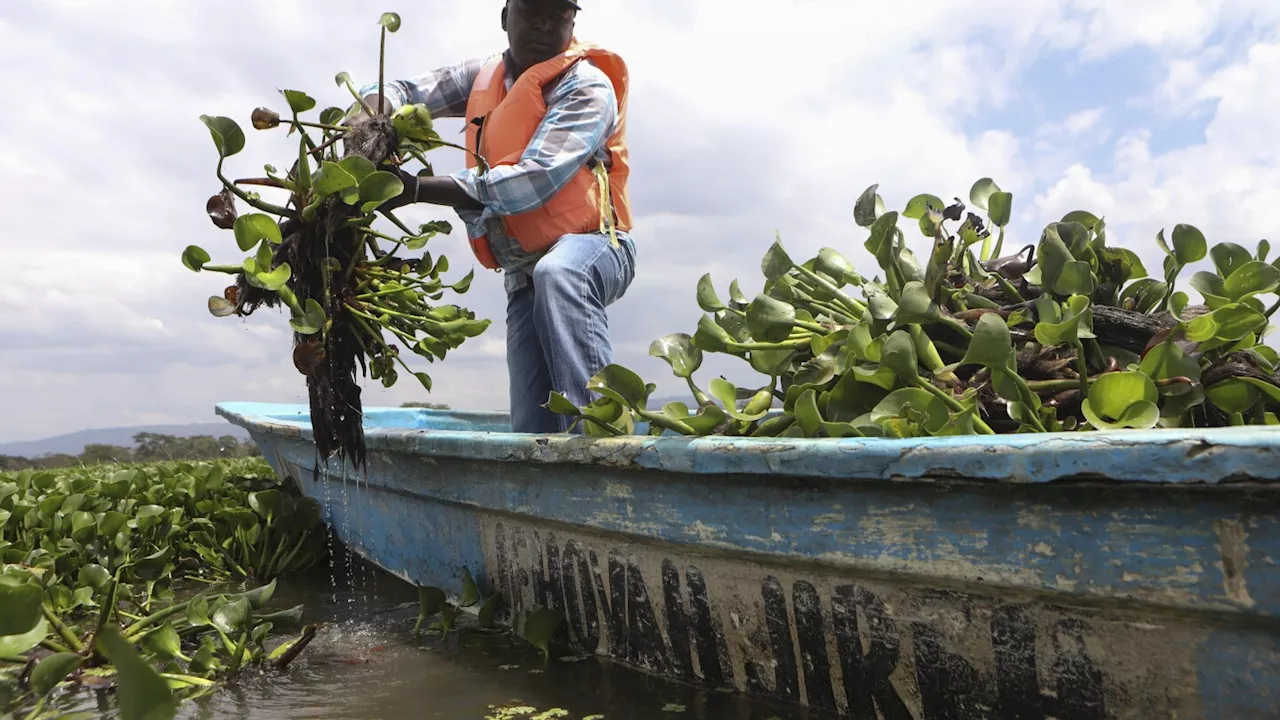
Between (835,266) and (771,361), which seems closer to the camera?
(771,361)

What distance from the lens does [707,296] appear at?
1758 mm

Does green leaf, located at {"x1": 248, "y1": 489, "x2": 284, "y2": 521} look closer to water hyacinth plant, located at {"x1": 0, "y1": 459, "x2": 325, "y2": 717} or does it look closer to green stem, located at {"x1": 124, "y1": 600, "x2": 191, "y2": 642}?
water hyacinth plant, located at {"x1": 0, "y1": 459, "x2": 325, "y2": 717}

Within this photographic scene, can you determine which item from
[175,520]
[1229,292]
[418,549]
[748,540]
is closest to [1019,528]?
[748,540]

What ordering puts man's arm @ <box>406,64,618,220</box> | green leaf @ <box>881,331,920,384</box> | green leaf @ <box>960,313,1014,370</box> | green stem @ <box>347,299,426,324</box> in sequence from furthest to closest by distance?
man's arm @ <box>406,64,618,220</box> → green stem @ <box>347,299,426,324</box> → green leaf @ <box>881,331,920,384</box> → green leaf @ <box>960,313,1014,370</box>

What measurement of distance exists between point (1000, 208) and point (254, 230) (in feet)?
5.29

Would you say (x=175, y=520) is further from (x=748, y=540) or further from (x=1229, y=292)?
(x=1229, y=292)

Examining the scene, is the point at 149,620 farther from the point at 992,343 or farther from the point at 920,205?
the point at 920,205

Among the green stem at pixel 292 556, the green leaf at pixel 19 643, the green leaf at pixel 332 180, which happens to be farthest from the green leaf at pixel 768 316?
the green stem at pixel 292 556

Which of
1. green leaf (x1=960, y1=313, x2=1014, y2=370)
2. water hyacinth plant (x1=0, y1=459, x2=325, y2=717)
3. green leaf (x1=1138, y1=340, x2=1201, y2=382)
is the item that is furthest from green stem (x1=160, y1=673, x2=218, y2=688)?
green leaf (x1=1138, y1=340, x2=1201, y2=382)

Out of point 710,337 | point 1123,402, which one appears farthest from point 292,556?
point 1123,402

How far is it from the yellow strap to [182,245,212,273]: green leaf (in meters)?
1.07

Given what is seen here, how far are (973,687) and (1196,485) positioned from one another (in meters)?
0.41

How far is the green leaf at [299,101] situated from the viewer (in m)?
1.84

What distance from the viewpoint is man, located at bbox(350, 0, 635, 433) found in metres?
2.22
